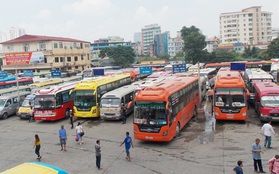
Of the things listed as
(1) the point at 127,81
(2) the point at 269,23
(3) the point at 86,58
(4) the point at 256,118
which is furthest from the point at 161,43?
(4) the point at 256,118

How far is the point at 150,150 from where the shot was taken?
15203 mm

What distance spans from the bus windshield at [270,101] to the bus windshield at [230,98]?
1.18m

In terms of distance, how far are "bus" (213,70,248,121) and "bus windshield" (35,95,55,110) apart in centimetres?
1166

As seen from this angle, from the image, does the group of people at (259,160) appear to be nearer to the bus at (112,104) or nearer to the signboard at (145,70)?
the bus at (112,104)

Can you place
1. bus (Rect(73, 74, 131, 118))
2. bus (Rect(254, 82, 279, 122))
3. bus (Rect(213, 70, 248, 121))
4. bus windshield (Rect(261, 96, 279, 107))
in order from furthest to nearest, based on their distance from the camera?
bus (Rect(73, 74, 131, 118)) → bus (Rect(213, 70, 248, 121)) → bus windshield (Rect(261, 96, 279, 107)) → bus (Rect(254, 82, 279, 122))

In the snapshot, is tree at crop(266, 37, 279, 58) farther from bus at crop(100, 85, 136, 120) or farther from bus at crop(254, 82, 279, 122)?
bus at crop(100, 85, 136, 120)

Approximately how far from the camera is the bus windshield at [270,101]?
59.8 feet

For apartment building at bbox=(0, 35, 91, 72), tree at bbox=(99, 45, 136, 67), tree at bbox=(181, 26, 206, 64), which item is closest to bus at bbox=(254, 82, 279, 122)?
tree at bbox=(181, 26, 206, 64)

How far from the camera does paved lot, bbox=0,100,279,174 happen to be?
12919mm

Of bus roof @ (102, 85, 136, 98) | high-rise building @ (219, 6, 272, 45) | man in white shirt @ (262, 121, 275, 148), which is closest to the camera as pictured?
man in white shirt @ (262, 121, 275, 148)

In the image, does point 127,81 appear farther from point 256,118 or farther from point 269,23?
point 269,23

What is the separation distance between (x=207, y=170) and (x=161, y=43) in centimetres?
13785

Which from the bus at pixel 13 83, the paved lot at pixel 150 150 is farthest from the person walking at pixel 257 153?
the bus at pixel 13 83

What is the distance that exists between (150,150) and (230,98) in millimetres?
6764
